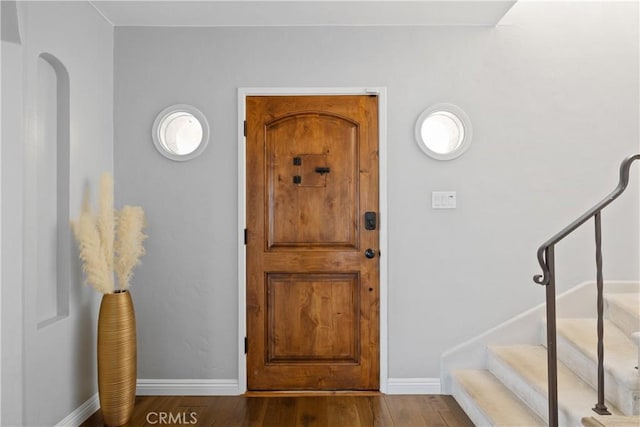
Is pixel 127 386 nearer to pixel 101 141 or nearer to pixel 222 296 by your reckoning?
pixel 222 296

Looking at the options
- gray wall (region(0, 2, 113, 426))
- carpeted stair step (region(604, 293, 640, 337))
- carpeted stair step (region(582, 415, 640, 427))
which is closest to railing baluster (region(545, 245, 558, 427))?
carpeted stair step (region(582, 415, 640, 427))

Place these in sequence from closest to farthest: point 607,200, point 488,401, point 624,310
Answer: point 607,200, point 488,401, point 624,310

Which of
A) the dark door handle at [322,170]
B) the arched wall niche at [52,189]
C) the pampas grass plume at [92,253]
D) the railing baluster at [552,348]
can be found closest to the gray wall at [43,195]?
the arched wall niche at [52,189]

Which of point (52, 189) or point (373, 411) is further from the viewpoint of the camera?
point (373, 411)

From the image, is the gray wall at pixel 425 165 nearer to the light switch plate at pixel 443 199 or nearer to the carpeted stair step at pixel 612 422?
the light switch plate at pixel 443 199

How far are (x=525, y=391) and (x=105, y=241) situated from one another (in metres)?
2.48

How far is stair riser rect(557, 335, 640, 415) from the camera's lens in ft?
6.73

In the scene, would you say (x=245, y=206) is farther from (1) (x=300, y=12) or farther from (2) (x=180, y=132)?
(1) (x=300, y=12)

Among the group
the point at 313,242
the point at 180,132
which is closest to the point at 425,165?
the point at 313,242

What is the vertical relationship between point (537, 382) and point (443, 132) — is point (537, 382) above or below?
below

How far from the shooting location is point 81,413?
2760mm

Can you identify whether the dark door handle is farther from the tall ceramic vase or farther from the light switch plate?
the tall ceramic vase

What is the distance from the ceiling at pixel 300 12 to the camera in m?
2.86

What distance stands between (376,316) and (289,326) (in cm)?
59
